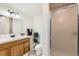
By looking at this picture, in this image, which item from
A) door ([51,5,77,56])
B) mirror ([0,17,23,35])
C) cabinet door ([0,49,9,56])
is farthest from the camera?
mirror ([0,17,23,35])

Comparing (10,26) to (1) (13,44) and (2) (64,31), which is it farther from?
(2) (64,31)

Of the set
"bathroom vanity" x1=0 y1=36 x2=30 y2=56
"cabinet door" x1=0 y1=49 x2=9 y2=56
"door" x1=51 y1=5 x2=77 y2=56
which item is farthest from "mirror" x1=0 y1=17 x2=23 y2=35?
"door" x1=51 y1=5 x2=77 y2=56

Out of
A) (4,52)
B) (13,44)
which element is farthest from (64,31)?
(4,52)

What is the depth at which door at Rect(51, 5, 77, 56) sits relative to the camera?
1074 mm

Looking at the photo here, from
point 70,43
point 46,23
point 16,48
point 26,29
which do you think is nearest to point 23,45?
point 16,48

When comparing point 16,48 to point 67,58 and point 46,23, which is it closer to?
point 46,23

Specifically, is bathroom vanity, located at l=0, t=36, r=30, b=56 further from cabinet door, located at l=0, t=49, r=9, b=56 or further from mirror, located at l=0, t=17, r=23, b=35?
mirror, located at l=0, t=17, r=23, b=35

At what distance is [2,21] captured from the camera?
141cm

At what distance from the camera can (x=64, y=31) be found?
3.76 feet

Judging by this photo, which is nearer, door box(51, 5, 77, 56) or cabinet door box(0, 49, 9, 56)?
door box(51, 5, 77, 56)

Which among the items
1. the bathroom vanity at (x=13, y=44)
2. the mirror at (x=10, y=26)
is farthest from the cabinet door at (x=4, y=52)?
the mirror at (x=10, y=26)

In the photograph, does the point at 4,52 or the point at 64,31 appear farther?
the point at 4,52

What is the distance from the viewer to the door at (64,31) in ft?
3.52

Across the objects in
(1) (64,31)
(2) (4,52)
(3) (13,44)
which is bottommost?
(2) (4,52)
